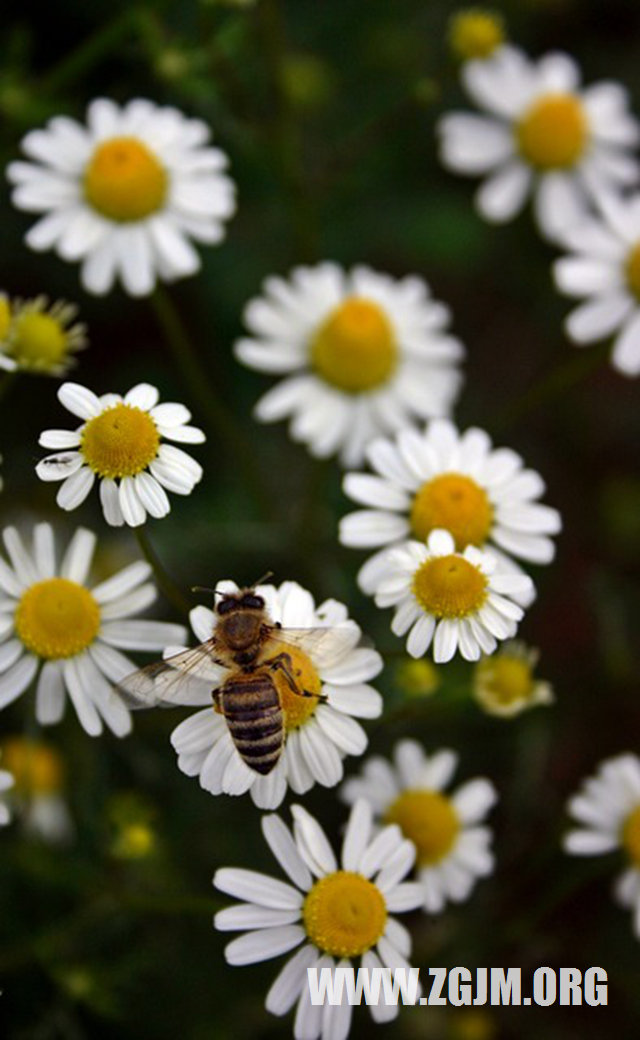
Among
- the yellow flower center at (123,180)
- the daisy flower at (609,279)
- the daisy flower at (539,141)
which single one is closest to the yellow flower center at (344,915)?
the daisy flower at (609,279)

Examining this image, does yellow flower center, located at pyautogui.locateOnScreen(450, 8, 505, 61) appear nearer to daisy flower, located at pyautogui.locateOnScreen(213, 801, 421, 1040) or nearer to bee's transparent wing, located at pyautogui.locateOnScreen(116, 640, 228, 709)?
bee's transparent wing, located at pyautogui.locateOnScreen(116, 640, 228, 709)

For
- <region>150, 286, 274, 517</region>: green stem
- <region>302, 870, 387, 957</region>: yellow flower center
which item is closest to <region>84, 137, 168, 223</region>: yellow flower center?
<region>150, 286, 274, 517</region>: green stem

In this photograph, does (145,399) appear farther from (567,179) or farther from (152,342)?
(152,342)

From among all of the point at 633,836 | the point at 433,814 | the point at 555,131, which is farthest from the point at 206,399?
the point at 633,836

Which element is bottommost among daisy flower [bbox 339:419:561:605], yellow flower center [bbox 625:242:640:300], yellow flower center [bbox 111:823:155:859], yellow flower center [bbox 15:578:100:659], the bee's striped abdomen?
the bee's striped abdomen

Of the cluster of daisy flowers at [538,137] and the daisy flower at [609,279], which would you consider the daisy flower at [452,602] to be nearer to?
the daisy flower at [609,279]

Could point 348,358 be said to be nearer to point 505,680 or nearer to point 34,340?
point 34,340
